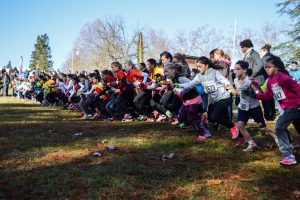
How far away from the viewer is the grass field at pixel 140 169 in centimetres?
467

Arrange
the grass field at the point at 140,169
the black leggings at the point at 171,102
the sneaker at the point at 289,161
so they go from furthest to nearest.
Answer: the black leggings at the point at 171,102
the sneaker at the point at 289,161
the grass field at the point at 140,169

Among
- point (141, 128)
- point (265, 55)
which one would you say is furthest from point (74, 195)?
point (265, 55)

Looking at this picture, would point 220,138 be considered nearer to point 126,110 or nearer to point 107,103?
point 126,110

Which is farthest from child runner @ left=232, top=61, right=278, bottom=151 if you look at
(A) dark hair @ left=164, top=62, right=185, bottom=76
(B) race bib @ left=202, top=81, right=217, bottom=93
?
(A) dark hair @ left=164, top=62, right=185, bottom=76

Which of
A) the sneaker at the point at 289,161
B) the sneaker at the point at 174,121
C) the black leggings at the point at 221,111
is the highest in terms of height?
the black leggings at the point at 221,111

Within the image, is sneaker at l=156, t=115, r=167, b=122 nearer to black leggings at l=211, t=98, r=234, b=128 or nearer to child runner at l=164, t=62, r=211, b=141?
child runner at l=164, t=62, r=211, b=141

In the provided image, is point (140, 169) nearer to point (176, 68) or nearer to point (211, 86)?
point (211, 86)

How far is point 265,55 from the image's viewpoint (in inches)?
388

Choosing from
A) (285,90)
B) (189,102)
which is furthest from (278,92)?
(189,102)

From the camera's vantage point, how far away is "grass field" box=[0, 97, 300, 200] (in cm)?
467

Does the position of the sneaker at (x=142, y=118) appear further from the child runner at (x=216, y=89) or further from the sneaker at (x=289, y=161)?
the sneaker at (x=289, y=161)

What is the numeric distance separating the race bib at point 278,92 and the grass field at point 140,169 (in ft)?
3.50

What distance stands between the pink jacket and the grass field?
99cm

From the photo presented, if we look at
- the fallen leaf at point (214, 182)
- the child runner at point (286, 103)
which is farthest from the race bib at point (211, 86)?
the fallen leaf at point (214, 182)
